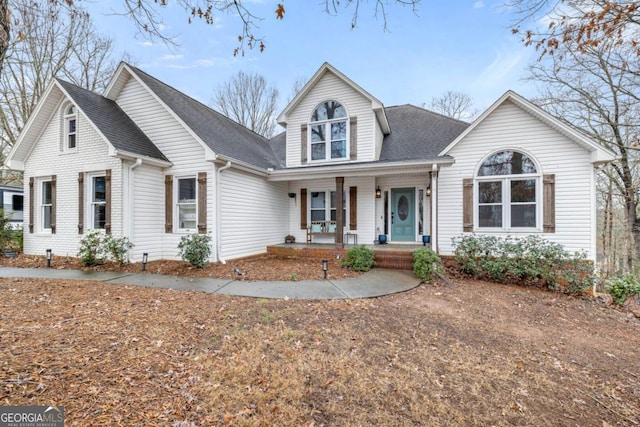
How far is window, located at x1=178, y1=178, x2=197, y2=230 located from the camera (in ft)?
29.8

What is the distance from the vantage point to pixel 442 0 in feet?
15.8

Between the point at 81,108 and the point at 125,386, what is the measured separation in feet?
30.6

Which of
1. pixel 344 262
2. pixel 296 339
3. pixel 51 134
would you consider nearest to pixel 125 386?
pixel 296 339

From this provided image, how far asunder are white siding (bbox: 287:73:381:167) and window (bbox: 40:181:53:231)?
8613 mm

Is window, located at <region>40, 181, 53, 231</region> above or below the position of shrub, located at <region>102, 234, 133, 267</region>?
above

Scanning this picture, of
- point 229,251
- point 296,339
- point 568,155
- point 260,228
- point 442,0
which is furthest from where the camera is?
point 260,228

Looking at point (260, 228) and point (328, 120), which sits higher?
point (328, 120)

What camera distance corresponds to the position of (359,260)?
827 centimetres

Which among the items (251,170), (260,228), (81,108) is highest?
(81,108)

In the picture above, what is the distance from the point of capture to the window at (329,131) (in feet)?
35.9

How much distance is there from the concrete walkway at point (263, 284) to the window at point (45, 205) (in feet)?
7.64

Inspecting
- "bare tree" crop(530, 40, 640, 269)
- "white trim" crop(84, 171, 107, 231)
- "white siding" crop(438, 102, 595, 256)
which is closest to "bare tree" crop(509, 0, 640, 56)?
"white siding" crop(438, 102, 595, 256)

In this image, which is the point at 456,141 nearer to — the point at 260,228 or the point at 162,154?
the point at 260,228

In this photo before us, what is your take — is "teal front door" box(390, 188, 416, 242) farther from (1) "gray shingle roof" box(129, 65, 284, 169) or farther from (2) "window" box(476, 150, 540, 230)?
(1) "gray shingle roof" box(129, 65, 284, 169)
